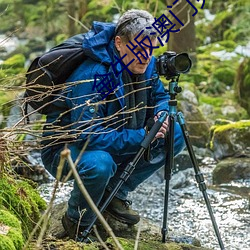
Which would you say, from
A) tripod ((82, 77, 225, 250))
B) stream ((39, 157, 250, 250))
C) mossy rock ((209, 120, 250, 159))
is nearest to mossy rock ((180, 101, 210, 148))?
mossy rock ((209, 120, 250, 159))

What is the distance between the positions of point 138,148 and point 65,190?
2.35 metres

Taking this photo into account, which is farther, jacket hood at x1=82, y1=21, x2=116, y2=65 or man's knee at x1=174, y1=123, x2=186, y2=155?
man's knee at x1=174, y1=123, x2=186, y2=155

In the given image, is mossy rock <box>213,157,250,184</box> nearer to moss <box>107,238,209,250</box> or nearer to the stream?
the stream

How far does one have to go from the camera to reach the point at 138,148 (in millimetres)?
3279

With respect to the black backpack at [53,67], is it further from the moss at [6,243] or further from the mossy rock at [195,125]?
the mossy rock at [195,125]

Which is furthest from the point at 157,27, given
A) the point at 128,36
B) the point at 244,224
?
the point at 244,224

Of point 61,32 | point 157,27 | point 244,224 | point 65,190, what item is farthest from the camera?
point 61,32

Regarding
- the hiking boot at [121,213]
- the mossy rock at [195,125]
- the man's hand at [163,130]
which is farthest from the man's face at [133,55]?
the mossy rock at [195,125]

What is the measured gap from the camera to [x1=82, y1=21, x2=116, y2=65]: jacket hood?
3.21 metres

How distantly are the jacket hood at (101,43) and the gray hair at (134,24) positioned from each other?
11 centimetres

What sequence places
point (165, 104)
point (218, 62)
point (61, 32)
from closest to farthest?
point (165, 104), point (218, 62), point (61, 32)

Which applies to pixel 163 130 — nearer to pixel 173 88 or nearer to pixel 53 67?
pixel 173 88

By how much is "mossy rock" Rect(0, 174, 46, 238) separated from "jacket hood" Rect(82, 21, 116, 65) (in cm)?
80

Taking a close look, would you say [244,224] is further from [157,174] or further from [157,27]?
[157,27]
